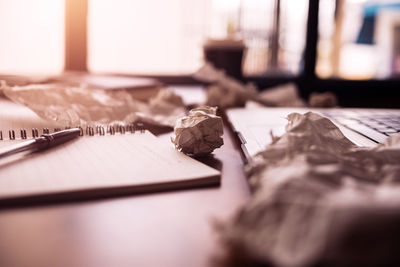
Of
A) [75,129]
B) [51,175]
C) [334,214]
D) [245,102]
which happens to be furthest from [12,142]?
[245,102]

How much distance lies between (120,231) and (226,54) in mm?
1136

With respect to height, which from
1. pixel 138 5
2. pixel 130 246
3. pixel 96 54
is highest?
pixel 138 5

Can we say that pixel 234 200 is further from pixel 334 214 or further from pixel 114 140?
pixel 114 140

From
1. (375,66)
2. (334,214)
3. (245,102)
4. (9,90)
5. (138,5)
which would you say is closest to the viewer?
(334,214)

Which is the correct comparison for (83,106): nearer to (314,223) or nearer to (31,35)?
(314,223)

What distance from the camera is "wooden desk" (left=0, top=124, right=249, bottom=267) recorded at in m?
0.28

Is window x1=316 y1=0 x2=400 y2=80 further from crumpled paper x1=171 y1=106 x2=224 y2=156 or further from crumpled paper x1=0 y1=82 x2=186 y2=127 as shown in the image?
crumpled paper x1=171 y1=106 x2=224 y2=156

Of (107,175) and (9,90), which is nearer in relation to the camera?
(107,175)

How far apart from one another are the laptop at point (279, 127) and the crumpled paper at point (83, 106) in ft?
0.47

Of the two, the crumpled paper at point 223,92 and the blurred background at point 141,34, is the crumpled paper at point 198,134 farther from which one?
the blurred background at point 141,34

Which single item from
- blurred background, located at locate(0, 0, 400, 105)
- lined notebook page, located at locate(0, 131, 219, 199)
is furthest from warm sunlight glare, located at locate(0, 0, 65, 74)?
lined notebook page, located at locate(0, 131, 219, 199)

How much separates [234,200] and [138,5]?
1.66 meters

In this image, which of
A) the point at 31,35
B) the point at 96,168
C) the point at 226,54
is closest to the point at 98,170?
the point at 96,168

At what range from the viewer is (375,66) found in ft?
17.0
